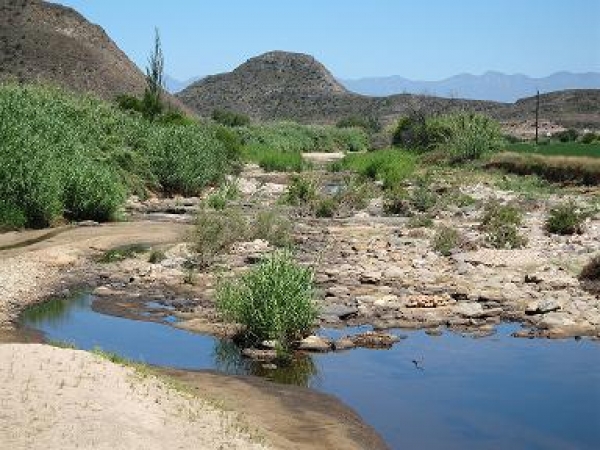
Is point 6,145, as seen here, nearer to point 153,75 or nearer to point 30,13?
point 153,75

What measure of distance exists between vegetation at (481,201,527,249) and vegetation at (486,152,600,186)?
12305mm

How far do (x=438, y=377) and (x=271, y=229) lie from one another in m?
11.1

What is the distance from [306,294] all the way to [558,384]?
400 cm

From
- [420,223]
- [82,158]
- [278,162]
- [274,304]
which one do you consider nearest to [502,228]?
[420,223]

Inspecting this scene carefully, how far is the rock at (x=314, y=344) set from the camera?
1367 centimetres

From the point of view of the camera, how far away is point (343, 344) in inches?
548

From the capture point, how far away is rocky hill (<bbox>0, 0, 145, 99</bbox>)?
267 feet

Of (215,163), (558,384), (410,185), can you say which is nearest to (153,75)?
(215,163)

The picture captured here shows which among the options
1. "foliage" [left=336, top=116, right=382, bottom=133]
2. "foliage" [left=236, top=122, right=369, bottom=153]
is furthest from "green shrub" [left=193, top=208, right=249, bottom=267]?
"foliage" [left=336, top=116, right=382, bottom=133]

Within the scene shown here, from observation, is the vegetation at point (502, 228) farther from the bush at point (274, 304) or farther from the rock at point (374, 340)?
the bush at point (274, 304)

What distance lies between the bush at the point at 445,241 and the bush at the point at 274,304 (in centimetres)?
808

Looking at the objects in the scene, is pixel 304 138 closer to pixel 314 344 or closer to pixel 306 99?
pixel 306 99

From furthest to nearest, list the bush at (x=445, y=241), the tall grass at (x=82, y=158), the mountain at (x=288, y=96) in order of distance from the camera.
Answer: the mountain at (x=288, y=96)
the tall grass at (x=82, y=158)
the bush at (x=445, y=241)

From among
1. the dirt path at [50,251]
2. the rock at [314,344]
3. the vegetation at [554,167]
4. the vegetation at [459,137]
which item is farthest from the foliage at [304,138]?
the rock at [314,344]
